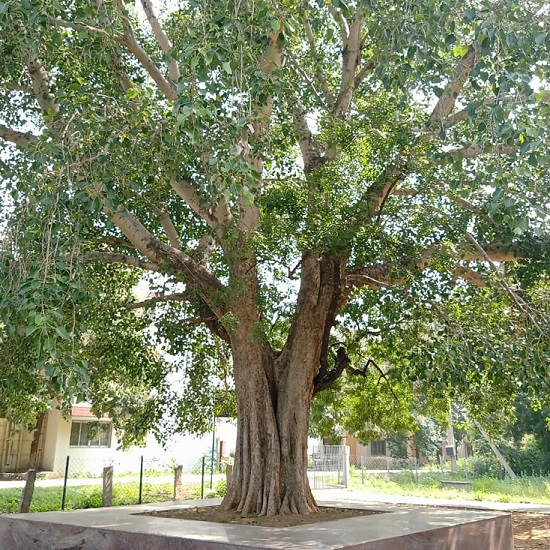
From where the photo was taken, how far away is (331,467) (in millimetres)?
20688

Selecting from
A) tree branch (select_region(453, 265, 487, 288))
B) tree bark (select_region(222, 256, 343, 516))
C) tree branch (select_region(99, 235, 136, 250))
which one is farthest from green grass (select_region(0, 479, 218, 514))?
tree branch (select_region(453, 265, 487, 288))

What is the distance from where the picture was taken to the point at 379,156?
782 cm

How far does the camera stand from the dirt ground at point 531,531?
32.1 ft

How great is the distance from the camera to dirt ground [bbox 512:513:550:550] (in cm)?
978

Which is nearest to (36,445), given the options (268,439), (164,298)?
(164,298)

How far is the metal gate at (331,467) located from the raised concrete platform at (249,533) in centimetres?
1204

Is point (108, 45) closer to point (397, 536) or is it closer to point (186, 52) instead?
point (186, 52)

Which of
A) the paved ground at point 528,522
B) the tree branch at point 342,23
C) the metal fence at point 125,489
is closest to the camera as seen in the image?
the tree branch at point 342,23

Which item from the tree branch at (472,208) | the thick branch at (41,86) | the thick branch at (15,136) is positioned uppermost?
the thick branch at (41,86)

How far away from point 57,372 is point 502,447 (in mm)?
30277

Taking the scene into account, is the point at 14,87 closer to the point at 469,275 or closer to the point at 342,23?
the point at 342,23

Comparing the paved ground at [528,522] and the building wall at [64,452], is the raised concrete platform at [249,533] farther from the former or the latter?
the building wall at [64,452]

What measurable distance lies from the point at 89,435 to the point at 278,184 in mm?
21395

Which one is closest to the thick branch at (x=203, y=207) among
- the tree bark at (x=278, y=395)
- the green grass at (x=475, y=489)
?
the tree bark at (x=278, y=395)
